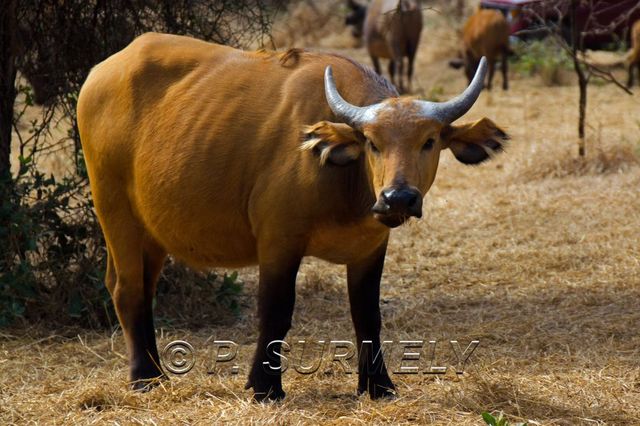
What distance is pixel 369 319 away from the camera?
17.4 ft

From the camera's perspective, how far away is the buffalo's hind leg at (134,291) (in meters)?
5.61

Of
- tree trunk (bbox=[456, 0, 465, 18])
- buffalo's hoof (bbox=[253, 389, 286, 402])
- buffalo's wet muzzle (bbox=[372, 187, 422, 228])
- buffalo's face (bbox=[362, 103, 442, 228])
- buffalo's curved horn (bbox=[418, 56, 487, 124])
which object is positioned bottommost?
buffalo's hoof (bbox=[253, 389, 286, 402])

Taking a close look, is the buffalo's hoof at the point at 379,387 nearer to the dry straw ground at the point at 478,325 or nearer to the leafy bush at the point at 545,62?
the dry straw ground at the point at 478,325

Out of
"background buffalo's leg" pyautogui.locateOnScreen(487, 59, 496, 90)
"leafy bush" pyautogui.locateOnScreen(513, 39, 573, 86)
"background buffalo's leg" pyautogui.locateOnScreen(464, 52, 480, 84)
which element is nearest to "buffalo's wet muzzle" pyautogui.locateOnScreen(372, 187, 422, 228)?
"leafy bush" pyautogui.locateOnScreen(513, 39, 573, 86)

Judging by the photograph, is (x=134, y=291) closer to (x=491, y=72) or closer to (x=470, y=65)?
(x=470, y=65)

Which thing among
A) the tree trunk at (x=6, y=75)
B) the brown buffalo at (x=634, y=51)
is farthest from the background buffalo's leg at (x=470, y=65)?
the tree trunk at (x=6, y=75)

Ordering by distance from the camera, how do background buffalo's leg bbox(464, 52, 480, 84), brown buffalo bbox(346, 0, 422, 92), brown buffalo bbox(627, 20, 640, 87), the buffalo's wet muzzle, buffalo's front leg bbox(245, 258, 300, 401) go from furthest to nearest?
background buffalo's leg bbox(464, 52, 480, 84) → brown buffalo bbox(346, 0, 422, 92) → brown buffalo bbox(627, 20, 640, 87) → buffalo's front leg bbox(245, 258, 300, 401) → the buffalo's wet muzzle

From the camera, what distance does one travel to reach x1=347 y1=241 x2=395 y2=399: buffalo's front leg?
5.26m

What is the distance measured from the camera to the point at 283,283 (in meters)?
4.98

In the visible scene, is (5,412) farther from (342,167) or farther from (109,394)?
(342,167)

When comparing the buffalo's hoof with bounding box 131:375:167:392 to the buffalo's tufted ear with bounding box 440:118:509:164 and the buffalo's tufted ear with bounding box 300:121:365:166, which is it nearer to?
the buffalo's tufted ear with bounding box 300:121:365:166

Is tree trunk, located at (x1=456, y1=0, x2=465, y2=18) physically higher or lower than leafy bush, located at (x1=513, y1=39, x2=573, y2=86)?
higher

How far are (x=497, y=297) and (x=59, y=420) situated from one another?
345 centimetres

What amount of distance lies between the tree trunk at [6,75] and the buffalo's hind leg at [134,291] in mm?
1599
